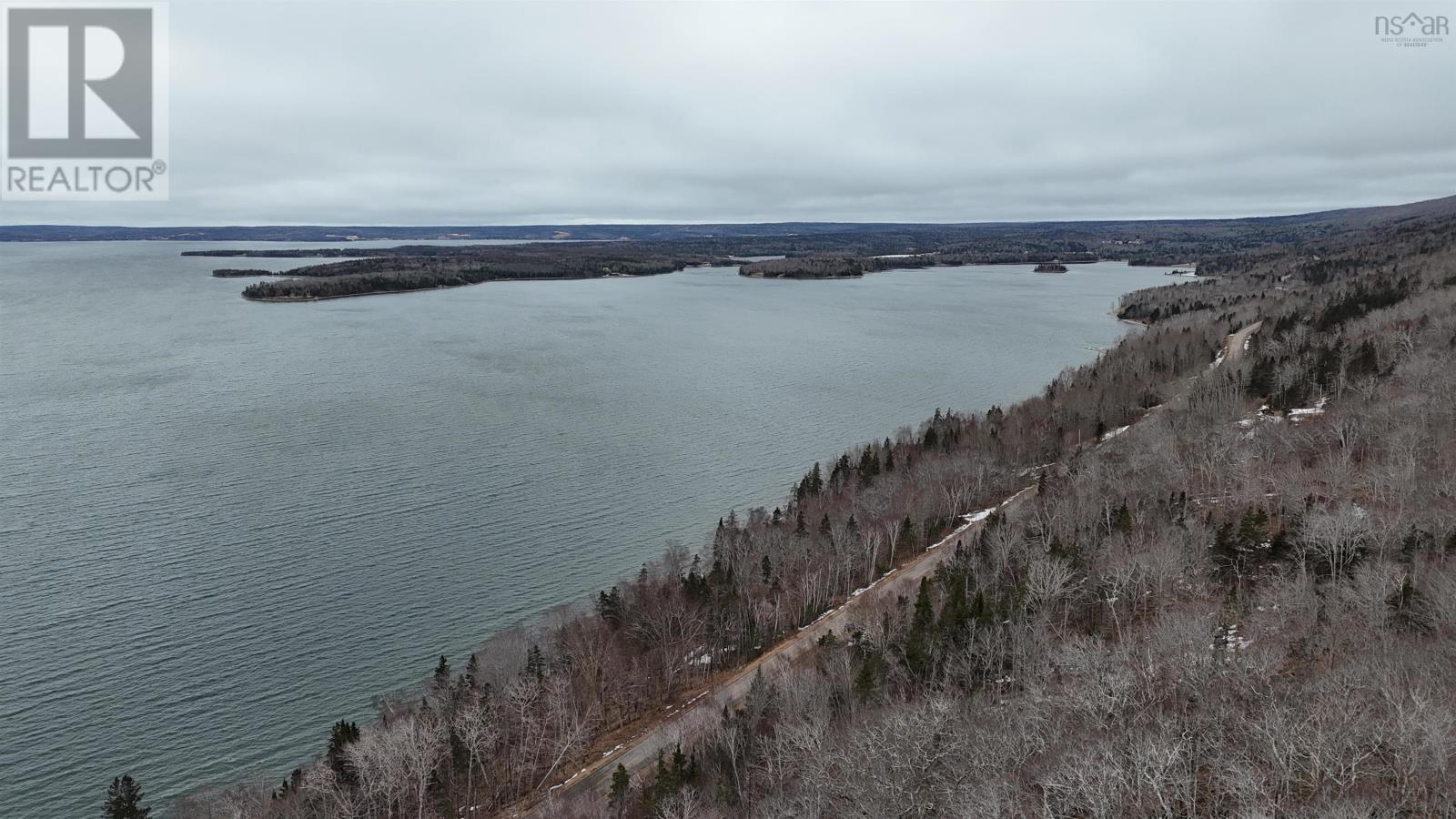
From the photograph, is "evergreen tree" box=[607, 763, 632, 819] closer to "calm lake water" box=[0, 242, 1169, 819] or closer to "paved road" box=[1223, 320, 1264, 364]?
"calm lake water" box=[0, 242, 1169, 819]

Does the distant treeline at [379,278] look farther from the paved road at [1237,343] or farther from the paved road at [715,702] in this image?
the paved road at [1237,343]

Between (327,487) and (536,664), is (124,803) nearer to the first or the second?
(536,664)

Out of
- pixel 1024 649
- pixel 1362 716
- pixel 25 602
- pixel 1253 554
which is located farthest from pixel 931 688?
pixel 25 602

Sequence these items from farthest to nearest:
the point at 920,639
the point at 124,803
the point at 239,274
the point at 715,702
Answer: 1. the point at 239,274
2. the point at 715,702
3. the point at 920,639
4. the point at 124,803

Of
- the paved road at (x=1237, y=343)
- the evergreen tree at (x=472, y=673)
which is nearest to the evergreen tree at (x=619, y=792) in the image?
the evergreen tree at (x=472, y=673)

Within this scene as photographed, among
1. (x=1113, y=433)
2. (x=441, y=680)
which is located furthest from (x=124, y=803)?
(x=1113, y=433)

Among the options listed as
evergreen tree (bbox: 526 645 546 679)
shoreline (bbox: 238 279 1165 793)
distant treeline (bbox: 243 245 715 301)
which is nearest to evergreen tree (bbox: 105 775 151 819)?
shoreline (bbox: 238 279 1165 793)

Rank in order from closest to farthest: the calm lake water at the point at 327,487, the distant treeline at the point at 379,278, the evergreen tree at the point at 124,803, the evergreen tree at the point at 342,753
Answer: the evergreen tree at the point at 124,803
the evergreen tree at the point at 342,753
the calm lake water at the point at 327,487
the distant treeline at the point at 379,278
